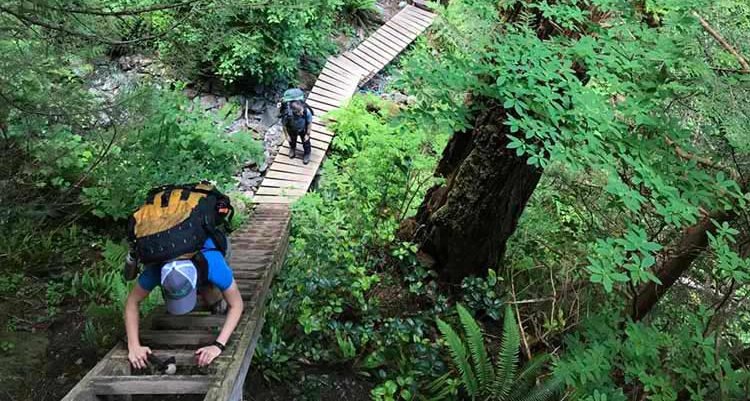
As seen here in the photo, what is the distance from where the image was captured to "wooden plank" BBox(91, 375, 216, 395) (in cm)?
Answer: 272

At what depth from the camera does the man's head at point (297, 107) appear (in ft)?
31.0

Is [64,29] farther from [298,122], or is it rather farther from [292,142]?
[292,142]

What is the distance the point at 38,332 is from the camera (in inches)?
174

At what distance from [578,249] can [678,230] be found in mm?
1017

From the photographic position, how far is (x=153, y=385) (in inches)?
107

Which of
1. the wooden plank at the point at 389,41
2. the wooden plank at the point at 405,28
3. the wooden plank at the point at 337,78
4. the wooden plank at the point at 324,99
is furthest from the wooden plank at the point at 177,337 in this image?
the wooden plank at the point at 405,28

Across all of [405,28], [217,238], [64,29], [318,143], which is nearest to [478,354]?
[217,238]

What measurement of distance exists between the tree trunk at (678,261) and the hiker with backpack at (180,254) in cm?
329

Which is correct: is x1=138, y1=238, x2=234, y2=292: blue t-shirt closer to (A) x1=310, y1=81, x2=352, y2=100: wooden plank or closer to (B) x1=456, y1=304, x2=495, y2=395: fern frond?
(B) x1=456, y1=304, x2=495, y2=395: fern frond

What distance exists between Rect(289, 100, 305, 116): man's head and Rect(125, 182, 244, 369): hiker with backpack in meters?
6.40

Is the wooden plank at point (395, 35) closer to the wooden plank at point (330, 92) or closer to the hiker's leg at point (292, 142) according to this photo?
the wooden plank at point (330, 92)

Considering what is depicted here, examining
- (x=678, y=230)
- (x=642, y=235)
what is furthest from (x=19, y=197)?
(x=678, y=230)

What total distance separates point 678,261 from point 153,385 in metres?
3.86

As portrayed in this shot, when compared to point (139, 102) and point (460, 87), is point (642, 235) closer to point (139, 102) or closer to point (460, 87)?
point (460, 87)
